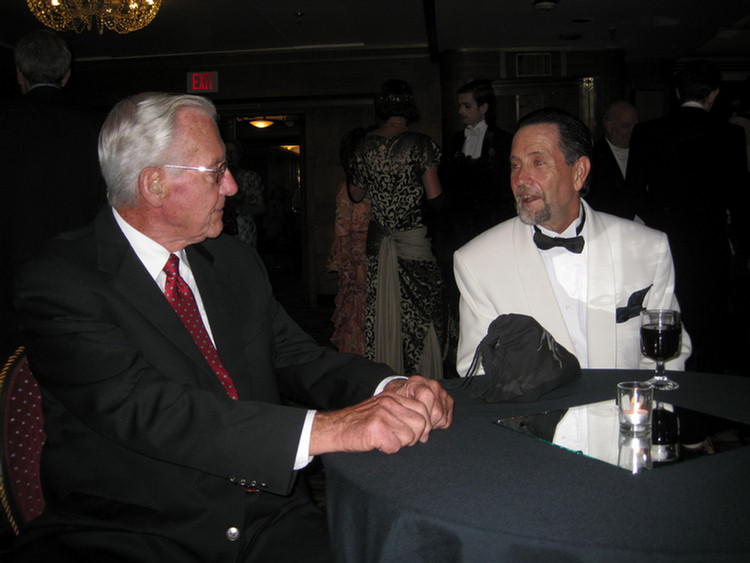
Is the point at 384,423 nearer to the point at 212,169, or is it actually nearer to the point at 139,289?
the point at 139,289

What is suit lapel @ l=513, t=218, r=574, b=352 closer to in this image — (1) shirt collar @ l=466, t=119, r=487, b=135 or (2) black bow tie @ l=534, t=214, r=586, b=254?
(2) black bow tie @ l=534, t=214, r=586, b=254

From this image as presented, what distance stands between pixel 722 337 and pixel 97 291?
361cm

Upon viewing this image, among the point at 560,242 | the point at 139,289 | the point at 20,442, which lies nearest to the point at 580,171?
the point at 560,242

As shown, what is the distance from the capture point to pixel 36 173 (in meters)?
2.91

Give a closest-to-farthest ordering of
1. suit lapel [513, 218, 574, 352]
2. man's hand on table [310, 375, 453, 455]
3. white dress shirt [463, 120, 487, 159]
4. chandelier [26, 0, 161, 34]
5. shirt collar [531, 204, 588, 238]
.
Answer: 1. man's hand on table [310, 375, 453, 455]
2. suit lapel [513, 218, 574, 352]
3. shirt collar [531, 204, 588, 238]
4. white dress shirt [463, 120, 487, 159]
5. chandelier [26, 0, 161, 34]

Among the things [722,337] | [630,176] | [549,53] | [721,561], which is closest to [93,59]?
[549,53]

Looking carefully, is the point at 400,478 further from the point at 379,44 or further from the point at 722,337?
the point at 379,44

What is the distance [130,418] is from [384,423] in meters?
0.49

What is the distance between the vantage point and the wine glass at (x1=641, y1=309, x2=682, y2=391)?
60.8 inches

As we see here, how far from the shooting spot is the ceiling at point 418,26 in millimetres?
6457

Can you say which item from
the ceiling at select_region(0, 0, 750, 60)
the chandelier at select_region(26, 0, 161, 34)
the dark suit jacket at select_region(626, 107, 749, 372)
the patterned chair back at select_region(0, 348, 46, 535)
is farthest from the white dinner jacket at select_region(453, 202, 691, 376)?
the chandelier at select_region(26, 0, 161, 34)

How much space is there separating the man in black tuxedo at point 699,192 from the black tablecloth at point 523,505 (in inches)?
119

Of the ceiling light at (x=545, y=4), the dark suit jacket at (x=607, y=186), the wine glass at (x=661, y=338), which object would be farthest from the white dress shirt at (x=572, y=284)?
the ceiling light at (x=545, y=4)

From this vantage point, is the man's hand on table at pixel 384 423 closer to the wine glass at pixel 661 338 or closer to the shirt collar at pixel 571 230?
the wine glass at pixel 661 338
